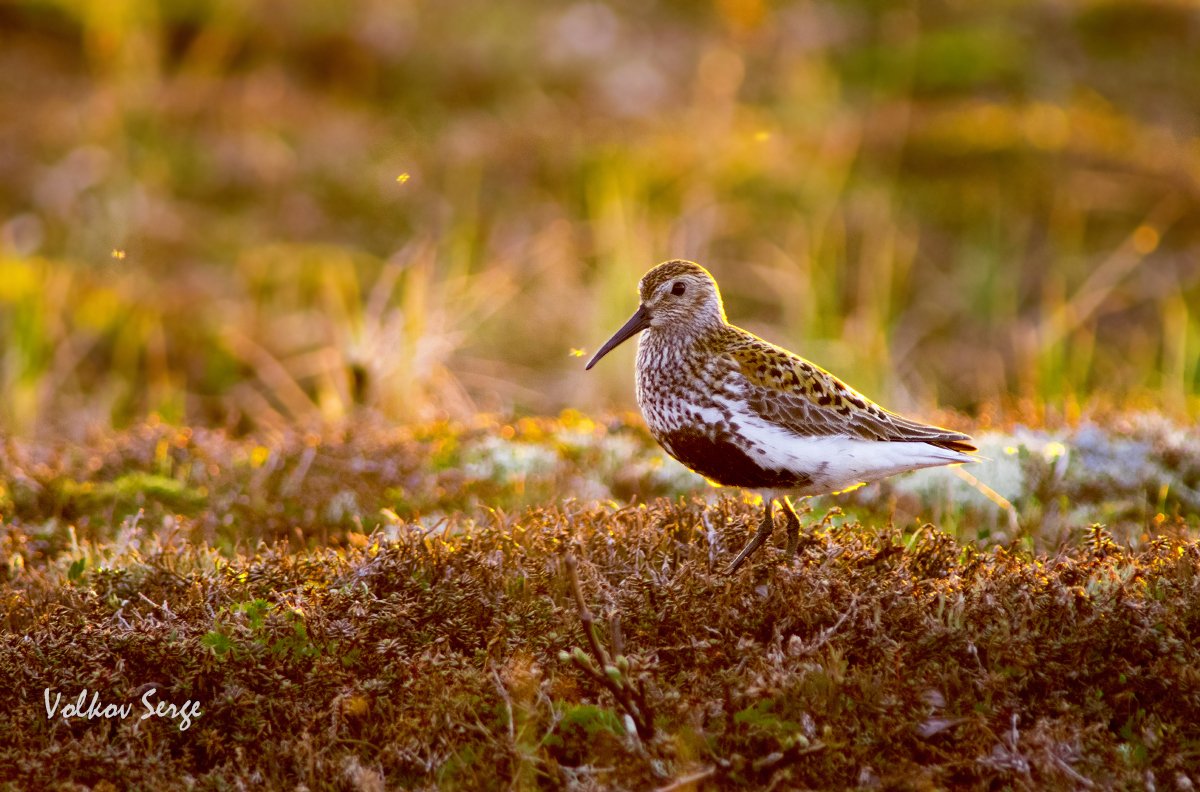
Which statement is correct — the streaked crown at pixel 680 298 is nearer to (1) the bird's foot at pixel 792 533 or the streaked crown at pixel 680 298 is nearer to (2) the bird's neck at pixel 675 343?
A: (2) the bird's neck at pixel 675 343

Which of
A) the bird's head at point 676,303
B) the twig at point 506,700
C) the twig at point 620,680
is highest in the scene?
the bird's head at point 676,303

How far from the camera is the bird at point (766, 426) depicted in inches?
218

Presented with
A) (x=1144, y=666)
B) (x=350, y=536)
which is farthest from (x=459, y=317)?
(x=1144, y=666)

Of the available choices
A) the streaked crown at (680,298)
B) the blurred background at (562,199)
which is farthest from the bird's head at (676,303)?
the blurred background at (562,199)

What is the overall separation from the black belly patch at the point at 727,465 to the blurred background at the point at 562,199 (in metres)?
3.81

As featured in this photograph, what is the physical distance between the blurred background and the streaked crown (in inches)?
128

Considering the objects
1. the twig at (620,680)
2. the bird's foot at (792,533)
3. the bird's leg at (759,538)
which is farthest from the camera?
the bird's foot at (792,533)

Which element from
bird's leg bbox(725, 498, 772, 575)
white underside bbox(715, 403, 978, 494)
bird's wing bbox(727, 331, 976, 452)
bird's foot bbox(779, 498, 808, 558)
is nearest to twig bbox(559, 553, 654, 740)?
bird's leg bbox(725, 498, 772, 575)

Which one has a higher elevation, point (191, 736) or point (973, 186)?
point (973, 186)

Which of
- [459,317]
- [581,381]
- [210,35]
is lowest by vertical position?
[581,381]

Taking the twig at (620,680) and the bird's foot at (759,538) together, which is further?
the bird's foot at (759,538)

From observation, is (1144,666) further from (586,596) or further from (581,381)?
(581,381)

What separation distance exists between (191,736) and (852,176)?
1569 centimetres

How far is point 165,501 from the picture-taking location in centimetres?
734
